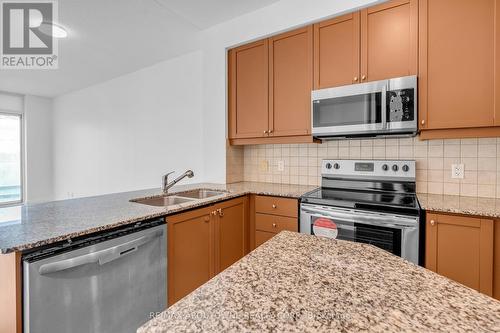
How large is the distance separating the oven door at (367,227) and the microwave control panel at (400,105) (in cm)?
73

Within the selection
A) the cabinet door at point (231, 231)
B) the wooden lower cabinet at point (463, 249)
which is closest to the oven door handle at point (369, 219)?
the wooden lower cabinet at point (463, 249)

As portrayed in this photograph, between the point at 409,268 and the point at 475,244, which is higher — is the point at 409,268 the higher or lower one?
the higher one

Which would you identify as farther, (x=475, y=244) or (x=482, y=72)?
(x=482, y=72)

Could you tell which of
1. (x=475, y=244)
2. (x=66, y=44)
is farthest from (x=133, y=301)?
(x=66, y=44)

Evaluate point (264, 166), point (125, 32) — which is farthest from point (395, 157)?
point (125, 32)

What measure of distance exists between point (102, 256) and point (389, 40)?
237 centimetres

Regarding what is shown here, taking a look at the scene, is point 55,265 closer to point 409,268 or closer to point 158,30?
point 409,268

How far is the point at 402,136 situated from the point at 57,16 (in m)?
3.34

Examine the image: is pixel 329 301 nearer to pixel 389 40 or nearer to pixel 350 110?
pixel 350 110

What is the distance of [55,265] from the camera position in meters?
1.04

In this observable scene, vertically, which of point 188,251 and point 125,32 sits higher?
point 125,32

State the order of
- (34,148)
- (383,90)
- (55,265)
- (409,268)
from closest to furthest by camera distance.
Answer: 1. (409,268)
2. (55,265)
3. (383,90)
4. (34,148)

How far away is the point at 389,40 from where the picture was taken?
6.27ft

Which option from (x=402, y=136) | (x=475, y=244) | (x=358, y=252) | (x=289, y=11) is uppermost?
(x=289, y=11)
